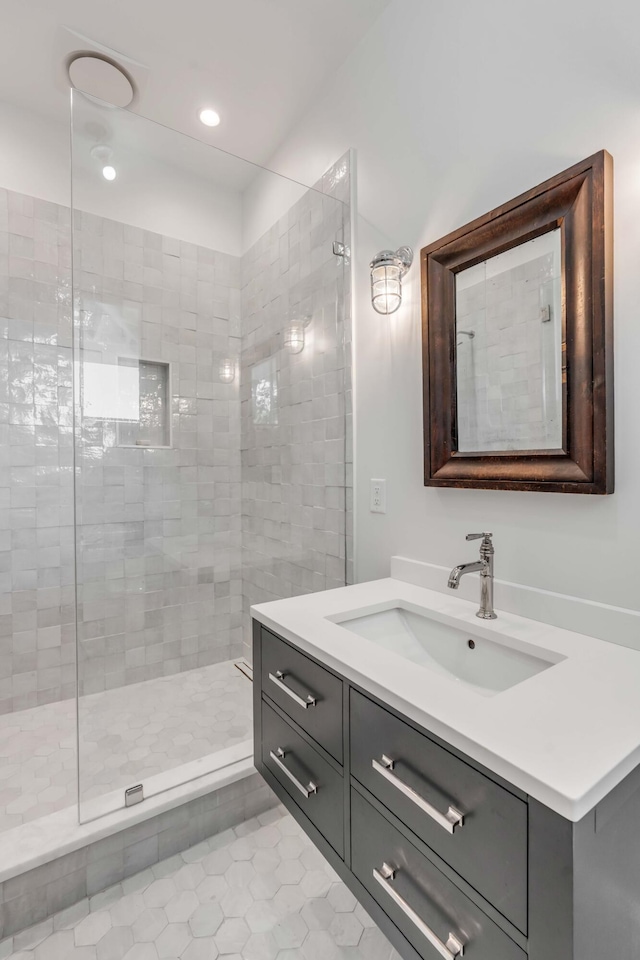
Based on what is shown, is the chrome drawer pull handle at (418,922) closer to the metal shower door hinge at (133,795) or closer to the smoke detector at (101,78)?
the metal shower door hinge at (133,795)

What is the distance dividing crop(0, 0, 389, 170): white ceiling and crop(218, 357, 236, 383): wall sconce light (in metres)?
1.08

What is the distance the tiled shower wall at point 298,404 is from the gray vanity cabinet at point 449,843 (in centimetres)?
85

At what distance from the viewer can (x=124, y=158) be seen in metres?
1.63

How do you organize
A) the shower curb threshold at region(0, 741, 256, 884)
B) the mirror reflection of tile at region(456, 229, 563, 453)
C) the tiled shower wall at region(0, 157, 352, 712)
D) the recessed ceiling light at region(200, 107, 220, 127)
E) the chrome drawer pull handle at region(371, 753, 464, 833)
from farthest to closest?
the recessed ceiling light at region(200, 107, 220, 127) → the tiled shower wall at region(0, 157, 352, 712) → the shower curb threshold at region(0, 741, 256, 884) → the mirror reflection of tile at region(456, 229, 563, 453) → the chrome drawer pull handle at region(371, 753, 464, 833)

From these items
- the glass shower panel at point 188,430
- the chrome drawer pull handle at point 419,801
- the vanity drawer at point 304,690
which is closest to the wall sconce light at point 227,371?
the glass shower panel at point 188,430

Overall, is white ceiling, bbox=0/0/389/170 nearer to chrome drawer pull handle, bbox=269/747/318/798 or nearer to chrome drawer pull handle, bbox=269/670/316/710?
chrome drawer pull handle, bbox=269/670/316/710

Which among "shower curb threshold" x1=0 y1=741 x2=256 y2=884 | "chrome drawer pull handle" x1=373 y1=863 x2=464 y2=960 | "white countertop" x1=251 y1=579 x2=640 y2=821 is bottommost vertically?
"shower curb threshold" x1=0 y1=741 x2=256 y2=884

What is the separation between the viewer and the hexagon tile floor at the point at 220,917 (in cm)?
116

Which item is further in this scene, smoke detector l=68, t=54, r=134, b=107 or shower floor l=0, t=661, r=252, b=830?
smoke detector l=68, t=54, r=134, b=107

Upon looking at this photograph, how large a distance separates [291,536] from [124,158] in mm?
1520

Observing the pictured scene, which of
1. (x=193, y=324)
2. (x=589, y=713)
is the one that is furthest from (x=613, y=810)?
(x=193, y=324)

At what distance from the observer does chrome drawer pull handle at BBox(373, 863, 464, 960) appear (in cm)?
68

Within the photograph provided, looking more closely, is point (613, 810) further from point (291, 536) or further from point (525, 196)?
point (291, 536)

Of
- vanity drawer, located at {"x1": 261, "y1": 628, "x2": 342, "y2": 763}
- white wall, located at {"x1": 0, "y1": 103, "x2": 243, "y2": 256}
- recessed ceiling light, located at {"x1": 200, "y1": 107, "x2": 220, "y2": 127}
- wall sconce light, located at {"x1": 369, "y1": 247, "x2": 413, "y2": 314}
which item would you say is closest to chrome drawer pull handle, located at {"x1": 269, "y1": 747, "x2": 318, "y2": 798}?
vanity drawer, located at {"x1": 261, "y1": 628, "x2": 342, "y2": 763}
